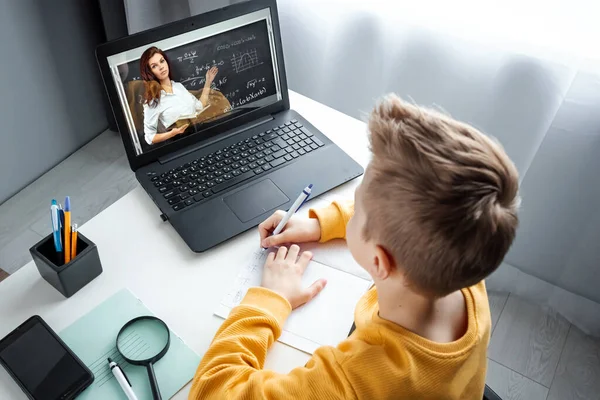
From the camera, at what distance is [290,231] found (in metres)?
0.96

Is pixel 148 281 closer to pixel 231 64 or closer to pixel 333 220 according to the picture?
pixel 333 220

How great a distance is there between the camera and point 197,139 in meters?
1.12

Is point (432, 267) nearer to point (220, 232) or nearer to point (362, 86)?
point (220, 232)

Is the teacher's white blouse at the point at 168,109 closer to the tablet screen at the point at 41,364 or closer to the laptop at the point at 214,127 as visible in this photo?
the laptop at the point at 214,127

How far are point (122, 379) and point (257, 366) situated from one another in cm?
18

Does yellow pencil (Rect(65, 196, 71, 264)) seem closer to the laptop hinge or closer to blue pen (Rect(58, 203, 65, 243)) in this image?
blue pen (Rect(58, 203, 65, 243))

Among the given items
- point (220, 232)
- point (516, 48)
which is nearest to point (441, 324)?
point (220, 232)

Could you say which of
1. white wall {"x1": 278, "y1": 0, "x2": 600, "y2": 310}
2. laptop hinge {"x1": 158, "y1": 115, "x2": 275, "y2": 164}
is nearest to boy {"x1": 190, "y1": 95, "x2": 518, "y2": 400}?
laptop hinge {"x1": 158, "y1": 115, "x2": 275, "y2": 164}

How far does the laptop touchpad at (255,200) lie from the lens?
3.32ft

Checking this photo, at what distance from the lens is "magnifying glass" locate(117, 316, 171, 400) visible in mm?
796

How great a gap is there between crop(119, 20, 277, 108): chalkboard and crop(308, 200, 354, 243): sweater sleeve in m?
0.31

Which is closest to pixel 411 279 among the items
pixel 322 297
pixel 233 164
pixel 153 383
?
pixel 322 297

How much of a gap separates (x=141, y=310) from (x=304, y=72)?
1078 millimetres

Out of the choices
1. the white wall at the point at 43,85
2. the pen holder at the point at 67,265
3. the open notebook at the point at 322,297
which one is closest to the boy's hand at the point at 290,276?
the open notebook at the point at 322,297
